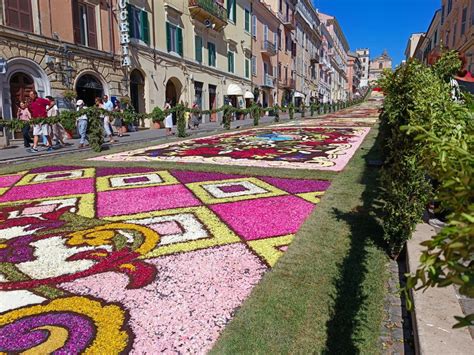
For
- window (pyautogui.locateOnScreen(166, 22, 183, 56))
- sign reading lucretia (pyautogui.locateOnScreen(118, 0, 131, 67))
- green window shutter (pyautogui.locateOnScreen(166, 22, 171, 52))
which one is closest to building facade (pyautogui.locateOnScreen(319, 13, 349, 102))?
window (pyautogui.locateOnScreen(166, 22, 183, 56))

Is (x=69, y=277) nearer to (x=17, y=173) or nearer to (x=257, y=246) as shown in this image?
(x=257, y=246)

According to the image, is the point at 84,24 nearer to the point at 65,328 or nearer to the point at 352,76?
the point at 65,328

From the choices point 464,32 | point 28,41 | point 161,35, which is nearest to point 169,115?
point 28,41

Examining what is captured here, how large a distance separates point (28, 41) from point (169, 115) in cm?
576

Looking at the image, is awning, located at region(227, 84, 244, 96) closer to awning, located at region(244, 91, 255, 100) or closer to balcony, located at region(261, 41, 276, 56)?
awning, located at region(244, 91, 255, 100)

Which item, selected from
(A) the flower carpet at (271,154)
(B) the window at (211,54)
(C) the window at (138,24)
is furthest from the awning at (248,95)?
(A) the flower carpet at (271,154)

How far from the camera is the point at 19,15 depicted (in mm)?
13250

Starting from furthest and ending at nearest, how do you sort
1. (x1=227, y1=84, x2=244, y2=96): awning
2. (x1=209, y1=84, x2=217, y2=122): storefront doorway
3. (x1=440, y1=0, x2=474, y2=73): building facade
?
(x1=227, y1=84, x2=244, y2=96): awning < (x1=209, y1=84, x2=217, y2=122): storefront doorway < (x1=440, y1=0, x2=474, y2=73): building facade

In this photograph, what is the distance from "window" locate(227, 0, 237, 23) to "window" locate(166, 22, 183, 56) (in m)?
7.50

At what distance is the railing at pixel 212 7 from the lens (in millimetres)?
23109

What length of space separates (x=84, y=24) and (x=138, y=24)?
355 centimetres

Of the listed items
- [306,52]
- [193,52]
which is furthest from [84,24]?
[306,52]

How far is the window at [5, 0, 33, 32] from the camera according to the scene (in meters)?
12.9

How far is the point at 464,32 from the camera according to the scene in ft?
84.7
